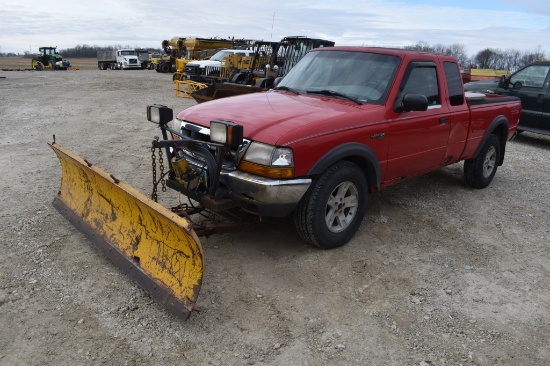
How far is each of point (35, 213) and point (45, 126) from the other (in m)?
5.74

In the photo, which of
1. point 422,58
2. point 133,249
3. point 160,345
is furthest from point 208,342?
point 422,58

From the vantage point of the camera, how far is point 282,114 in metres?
4.07

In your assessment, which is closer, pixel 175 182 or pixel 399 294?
pixel 399 294

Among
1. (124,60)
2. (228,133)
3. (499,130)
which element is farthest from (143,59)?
(228,133)

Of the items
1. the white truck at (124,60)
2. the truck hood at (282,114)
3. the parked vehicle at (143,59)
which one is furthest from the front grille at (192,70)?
the white truck at (124,60)

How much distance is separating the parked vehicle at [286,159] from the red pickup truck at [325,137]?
0.01 m

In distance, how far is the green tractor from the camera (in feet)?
136

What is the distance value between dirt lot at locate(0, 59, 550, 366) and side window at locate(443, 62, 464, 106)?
139cm

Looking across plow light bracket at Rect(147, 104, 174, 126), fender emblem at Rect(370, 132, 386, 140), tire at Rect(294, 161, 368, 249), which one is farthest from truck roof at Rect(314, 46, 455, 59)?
plow light bracket at Rect(147, 104, 174, 126)

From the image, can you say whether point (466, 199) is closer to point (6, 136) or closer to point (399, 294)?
point (399, 294)

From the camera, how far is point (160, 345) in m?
3.02

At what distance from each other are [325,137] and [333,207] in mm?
725

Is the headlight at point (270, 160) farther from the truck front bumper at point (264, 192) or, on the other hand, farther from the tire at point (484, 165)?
the tire at point (484, 165)

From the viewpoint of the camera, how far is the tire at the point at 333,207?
158 inches
